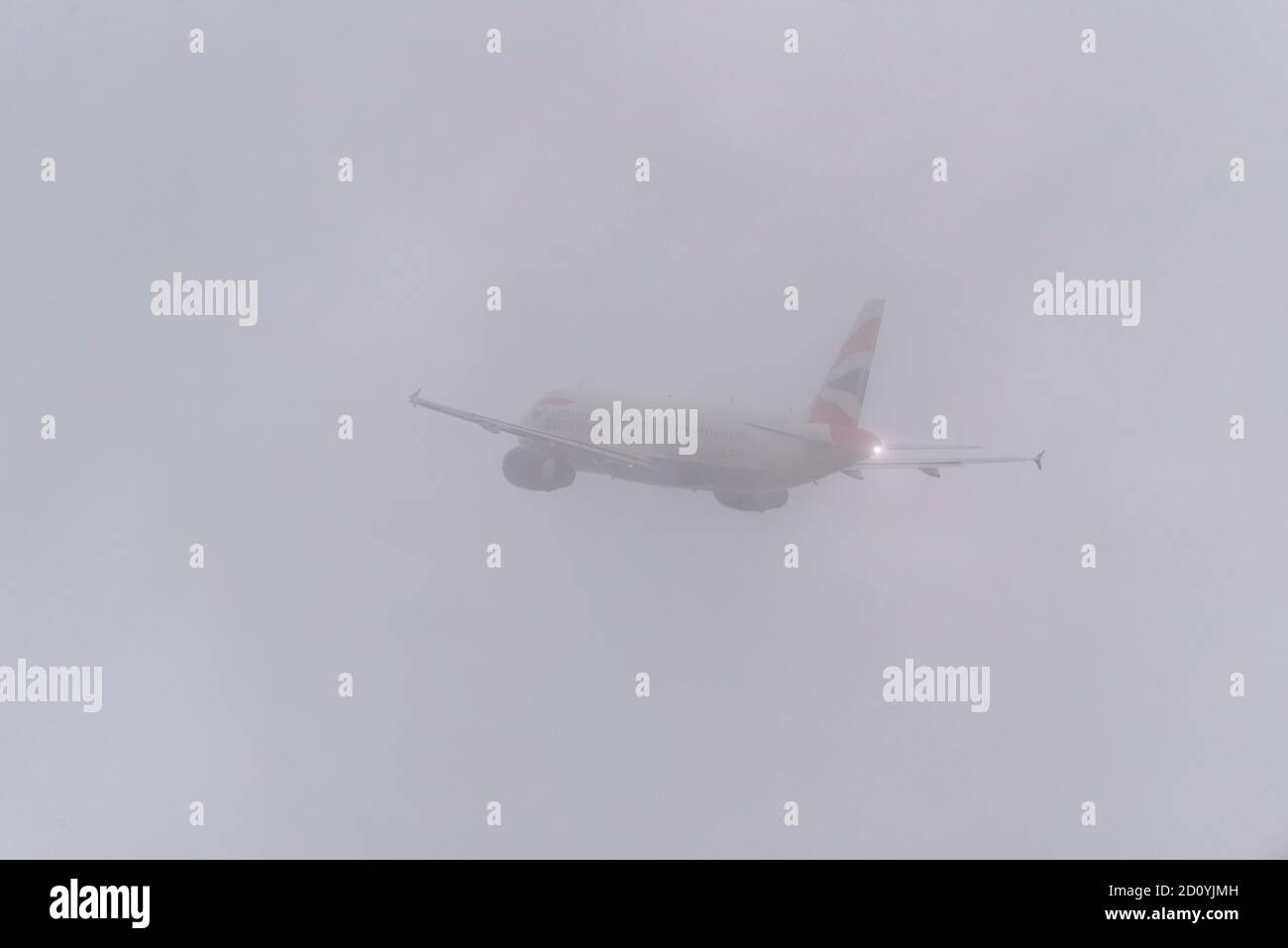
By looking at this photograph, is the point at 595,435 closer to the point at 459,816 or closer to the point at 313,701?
the point at 459,816

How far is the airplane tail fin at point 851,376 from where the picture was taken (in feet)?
268

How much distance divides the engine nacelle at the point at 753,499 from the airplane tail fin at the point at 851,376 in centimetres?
526

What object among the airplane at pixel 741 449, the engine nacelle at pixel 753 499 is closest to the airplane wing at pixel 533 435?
the airplane at pixel 741 449

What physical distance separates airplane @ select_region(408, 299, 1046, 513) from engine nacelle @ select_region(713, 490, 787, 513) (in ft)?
0.20

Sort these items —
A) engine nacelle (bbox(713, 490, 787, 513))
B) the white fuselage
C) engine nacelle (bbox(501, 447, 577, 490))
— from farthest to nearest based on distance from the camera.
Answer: engine nacelle (bbox(501, 447, 577, 490)) → engine nacelle (bbox(713, 490, 787, 513)) → the white fuselage

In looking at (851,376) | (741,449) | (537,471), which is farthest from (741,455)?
(537,471)

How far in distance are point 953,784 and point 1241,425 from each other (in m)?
34.2

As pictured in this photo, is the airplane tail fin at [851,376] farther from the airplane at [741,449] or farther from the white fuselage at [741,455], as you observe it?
the white fuselage at [741,455]

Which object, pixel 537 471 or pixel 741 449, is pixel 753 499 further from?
pixel 537 471

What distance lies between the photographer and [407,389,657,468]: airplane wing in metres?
78.2

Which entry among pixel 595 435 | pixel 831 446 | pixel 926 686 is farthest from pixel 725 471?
pixel 926 686

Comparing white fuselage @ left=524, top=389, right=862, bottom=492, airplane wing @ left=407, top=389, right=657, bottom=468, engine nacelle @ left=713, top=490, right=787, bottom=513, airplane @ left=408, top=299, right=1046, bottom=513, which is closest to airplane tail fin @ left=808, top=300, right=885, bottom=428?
airplane @ left=408, top=299, right=1046, bottom=513

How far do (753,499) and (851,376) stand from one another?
935cm

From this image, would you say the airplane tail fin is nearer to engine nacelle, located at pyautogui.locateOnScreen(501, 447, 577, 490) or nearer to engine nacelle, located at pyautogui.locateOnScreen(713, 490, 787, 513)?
engine nacelle, located at pyautogui.locateOnScreen(713, 490, 787, 513)
